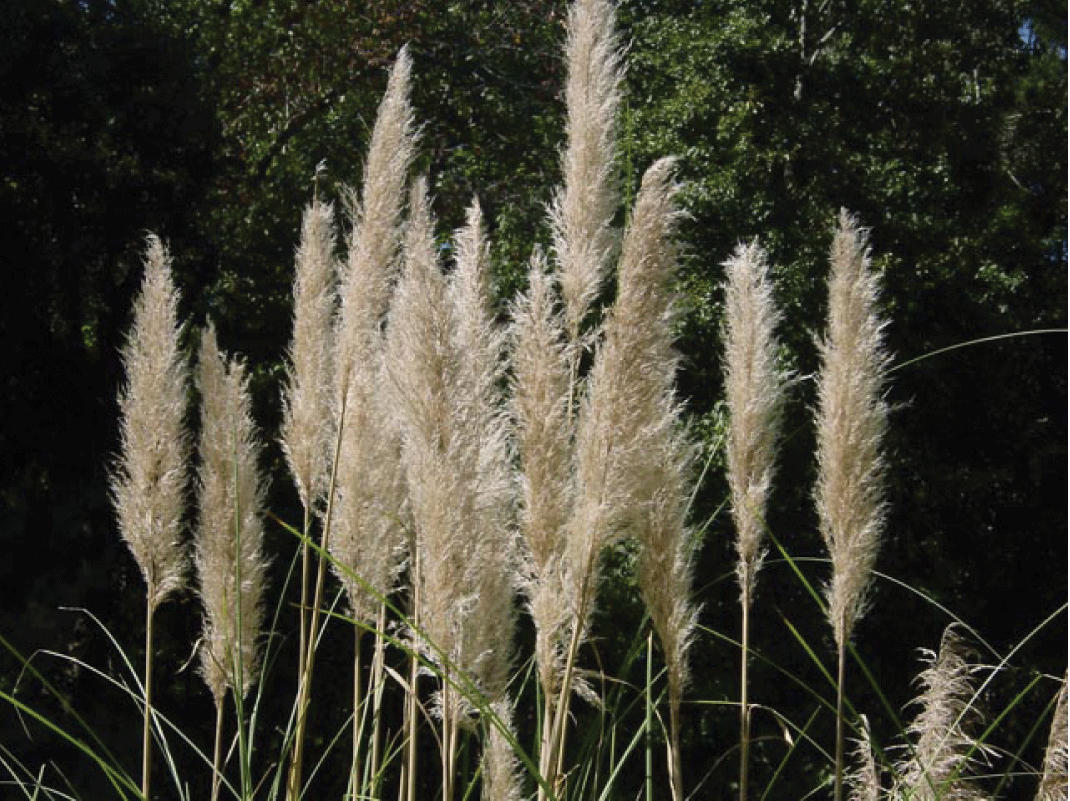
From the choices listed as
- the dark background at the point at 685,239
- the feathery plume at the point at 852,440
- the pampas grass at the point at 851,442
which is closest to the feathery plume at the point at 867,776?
the pampas grass at the point at 851,442

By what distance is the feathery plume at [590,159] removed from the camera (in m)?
2.28

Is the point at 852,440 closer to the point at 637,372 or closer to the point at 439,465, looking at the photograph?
the point at 637,372

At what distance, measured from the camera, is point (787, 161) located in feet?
31.2

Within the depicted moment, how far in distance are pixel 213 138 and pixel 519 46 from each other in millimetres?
3050

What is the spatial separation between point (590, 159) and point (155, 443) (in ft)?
3.20

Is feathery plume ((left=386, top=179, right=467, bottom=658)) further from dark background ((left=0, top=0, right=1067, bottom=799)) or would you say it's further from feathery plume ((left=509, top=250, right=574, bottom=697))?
dark background ((left=0, top=0, right=1067, bottom=799))

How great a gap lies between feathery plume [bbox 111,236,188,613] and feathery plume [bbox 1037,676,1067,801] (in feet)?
5.10

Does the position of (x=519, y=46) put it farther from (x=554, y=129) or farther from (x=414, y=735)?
(x=414, y=735)

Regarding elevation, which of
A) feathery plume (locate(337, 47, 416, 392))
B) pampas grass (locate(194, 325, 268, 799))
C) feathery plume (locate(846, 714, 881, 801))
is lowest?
feathery plume (locate(846, 714, 881, 801))

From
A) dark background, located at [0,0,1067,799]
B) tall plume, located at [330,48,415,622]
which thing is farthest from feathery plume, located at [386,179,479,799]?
dark background, located at [0,0,1067,799]

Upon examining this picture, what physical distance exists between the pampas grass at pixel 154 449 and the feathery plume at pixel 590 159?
80 centimetres

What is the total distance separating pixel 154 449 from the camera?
2.63 meters

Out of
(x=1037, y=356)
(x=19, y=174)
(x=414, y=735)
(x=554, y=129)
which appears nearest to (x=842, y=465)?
(x=414, y=735)

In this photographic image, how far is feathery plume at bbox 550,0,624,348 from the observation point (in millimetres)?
2279
